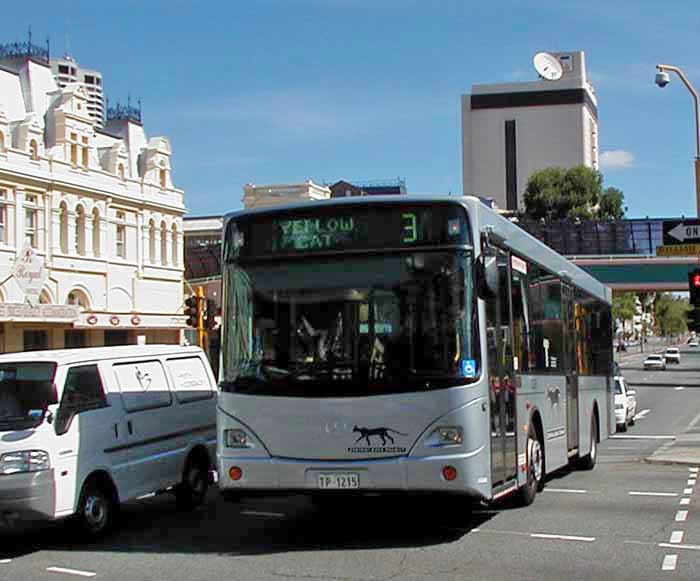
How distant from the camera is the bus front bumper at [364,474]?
977 cm

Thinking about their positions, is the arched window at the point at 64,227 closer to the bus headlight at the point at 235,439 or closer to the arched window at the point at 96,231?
the arched window at the point at 96,231

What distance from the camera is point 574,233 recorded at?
5828 cm

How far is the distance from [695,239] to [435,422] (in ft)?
45.6

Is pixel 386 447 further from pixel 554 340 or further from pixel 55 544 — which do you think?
pixel 554 340

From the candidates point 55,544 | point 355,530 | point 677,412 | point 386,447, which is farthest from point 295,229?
point 677,412

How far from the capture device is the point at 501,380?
10.8 meters

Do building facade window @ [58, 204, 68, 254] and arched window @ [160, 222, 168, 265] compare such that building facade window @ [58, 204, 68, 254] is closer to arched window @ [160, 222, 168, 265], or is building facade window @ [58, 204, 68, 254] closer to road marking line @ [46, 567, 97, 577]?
arched window @ [160, 222, 168, 265]

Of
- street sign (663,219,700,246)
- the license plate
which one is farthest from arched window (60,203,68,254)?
the license plate

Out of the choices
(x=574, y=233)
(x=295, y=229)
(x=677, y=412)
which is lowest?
(x=677, y=412)

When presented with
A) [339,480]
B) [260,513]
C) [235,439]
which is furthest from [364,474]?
[260,513]

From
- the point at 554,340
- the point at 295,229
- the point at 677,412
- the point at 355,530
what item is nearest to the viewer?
the point at 295,229

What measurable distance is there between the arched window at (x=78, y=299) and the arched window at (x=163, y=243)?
7.22 m

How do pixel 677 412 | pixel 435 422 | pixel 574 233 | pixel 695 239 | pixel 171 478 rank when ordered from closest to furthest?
1. pixel 435 422
2. pixel 171 478
3. pixel 695 239
4. pixel 677 412
5. pixel 574 233

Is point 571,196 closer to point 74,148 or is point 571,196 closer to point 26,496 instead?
point 74,148
